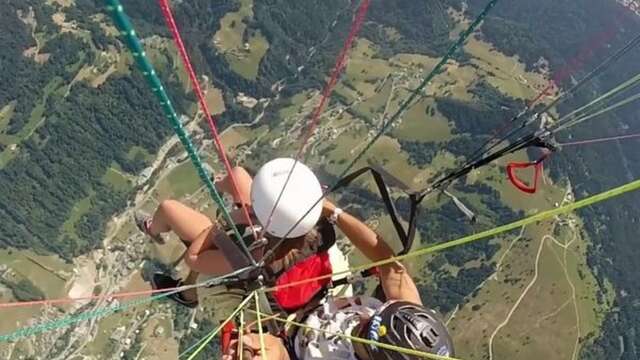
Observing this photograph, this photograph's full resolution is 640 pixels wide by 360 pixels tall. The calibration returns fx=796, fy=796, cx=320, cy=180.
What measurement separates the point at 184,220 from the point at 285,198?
3.88ft

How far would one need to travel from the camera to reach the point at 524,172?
6475 centimetres

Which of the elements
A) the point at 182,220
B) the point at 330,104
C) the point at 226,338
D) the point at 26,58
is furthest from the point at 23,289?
the point at 226,338

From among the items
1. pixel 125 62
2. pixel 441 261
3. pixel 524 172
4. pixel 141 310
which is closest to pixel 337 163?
pixel 441 261

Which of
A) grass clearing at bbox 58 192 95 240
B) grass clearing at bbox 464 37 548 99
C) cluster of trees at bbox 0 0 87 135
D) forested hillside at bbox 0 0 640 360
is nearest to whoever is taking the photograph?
grass clearing at bbox 58 192 95 240

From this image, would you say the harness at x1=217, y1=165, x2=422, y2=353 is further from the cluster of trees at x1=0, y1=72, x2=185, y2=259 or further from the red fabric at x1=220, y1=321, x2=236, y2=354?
the cluster of trees at x1=0, y1=72, x2=185, y2=259

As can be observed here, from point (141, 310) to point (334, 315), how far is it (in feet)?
171

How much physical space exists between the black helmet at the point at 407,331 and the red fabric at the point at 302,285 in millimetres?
940

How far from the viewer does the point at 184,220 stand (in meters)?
5.97

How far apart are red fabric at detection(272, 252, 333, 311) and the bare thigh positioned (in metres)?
0.85

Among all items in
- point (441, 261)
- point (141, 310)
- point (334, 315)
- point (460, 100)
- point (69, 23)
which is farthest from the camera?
point (69, 23)

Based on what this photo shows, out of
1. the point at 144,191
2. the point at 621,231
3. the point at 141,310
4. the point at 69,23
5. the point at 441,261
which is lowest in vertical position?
the point at 621,231

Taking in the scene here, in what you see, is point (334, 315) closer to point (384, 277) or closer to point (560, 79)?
point (384, 277)

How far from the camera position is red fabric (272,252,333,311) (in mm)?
5297

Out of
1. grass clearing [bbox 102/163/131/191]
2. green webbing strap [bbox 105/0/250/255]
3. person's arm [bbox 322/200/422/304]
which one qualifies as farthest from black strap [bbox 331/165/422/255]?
grass clearing [bbox 102/163/131/191]
